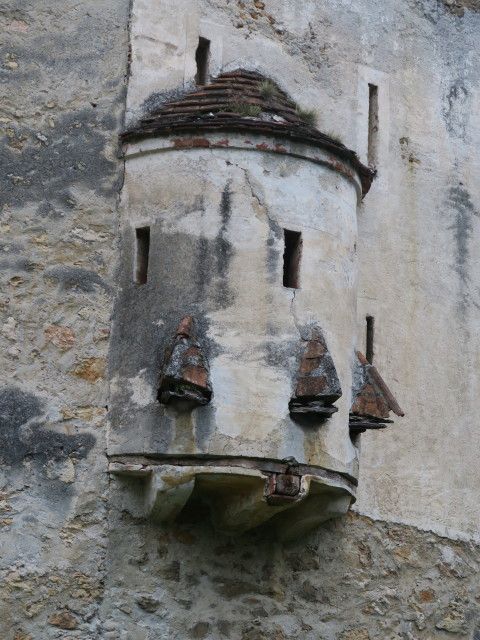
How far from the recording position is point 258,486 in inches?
435

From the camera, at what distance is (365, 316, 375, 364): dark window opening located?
1312 cm

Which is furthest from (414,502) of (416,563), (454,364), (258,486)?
(258,486)

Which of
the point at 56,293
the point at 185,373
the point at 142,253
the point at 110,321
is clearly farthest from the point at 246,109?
the point at 185,373

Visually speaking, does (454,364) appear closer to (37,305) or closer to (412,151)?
(412,151)

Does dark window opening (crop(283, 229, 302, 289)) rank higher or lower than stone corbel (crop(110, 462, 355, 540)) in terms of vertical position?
higher

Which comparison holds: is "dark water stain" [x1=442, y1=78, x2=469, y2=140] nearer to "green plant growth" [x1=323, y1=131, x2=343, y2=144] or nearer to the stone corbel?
"green plant growth" [x1=323, y1=131, x2=343, y2=144]

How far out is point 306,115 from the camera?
41.6ft

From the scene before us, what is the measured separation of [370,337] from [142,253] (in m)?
2.61

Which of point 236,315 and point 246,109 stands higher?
point 246,109

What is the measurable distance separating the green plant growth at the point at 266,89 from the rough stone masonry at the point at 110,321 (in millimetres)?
498

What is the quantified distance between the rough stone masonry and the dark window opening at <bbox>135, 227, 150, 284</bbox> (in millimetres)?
218

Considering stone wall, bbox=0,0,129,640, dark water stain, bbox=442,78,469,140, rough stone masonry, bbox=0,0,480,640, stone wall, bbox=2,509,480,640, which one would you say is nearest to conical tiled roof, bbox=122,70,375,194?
rough stone masonry, bbox=0,0,480,640

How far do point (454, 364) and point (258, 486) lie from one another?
11.1 ft

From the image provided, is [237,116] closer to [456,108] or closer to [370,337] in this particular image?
[370,337]
